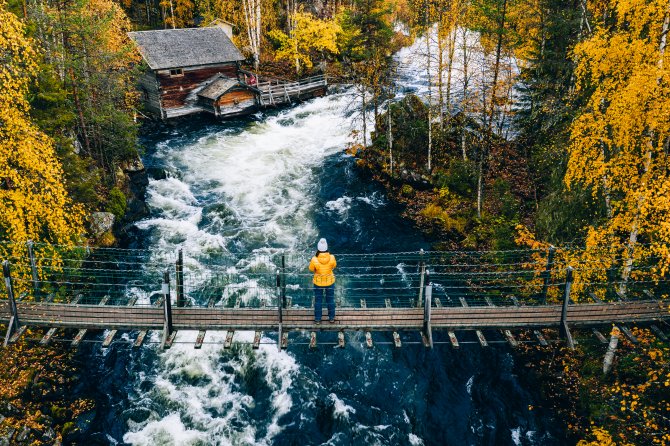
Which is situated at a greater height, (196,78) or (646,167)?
(196,78)

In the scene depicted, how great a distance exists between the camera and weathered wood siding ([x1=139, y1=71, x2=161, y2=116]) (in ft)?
116

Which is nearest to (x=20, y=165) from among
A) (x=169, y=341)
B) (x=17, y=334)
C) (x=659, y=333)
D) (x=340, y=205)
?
(x=17, y=334)

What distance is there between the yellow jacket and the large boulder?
42.1ft

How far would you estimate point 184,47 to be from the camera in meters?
36.4

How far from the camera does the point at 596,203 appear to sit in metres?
14.5

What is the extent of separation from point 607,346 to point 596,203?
4206 mm

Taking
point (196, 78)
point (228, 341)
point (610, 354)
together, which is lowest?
point (610, 354)

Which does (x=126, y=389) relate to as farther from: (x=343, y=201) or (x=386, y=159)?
(x=386, y=159)

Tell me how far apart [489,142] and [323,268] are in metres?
17.0

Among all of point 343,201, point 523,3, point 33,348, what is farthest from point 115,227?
point 523,3

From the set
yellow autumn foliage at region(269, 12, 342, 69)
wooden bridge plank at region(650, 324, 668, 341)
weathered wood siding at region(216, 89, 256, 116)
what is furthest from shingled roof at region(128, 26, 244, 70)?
wooden bridge plank at region(650, 324, 668, 341)

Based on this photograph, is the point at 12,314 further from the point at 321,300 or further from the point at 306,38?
the point at 306,38

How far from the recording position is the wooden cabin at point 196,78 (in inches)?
1389

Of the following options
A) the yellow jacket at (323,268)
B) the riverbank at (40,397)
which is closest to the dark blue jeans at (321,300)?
the yellow jacket at (323,268)
